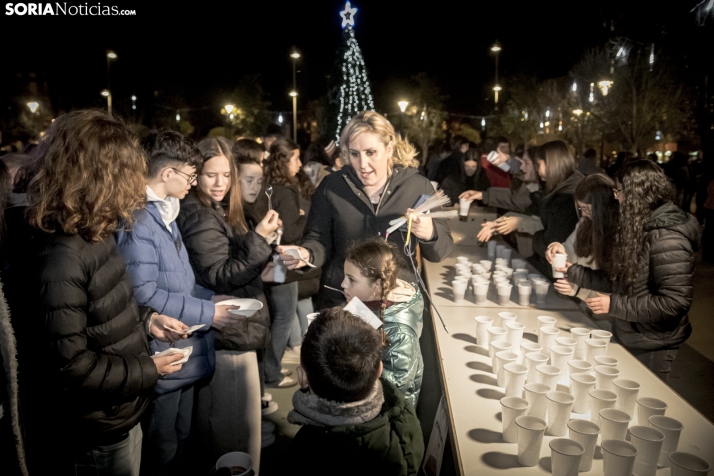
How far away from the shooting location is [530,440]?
1710mm

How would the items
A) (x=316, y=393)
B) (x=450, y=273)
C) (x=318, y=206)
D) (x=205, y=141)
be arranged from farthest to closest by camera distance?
(x=450, y=273) → (x=318, y=206) → (x=205, y=141) → (x=316, y=393)

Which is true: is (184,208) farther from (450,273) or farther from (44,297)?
(450,273)

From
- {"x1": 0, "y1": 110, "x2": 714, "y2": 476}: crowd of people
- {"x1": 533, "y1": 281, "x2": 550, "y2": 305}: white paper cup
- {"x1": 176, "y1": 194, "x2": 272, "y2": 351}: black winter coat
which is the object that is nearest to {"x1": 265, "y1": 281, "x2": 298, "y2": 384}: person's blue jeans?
{"x1": 0, "y1": 110, "x2": 714, "y2": 476}: crowd of people

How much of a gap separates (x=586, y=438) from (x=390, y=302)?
3.64ft

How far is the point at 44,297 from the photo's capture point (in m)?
1.70

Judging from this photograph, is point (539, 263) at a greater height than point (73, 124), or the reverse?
point (73, 124)

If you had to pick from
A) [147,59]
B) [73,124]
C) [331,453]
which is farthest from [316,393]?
[147,59]

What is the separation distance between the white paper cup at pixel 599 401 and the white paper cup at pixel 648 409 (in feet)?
0.29

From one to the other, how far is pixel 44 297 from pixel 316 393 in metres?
0.93

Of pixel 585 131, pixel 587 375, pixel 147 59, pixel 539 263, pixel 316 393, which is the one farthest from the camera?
pixel 147 59

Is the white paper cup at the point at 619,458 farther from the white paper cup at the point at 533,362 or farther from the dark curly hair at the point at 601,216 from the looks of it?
the dark curly hair at the point at 601,216

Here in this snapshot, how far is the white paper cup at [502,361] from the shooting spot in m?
2.29

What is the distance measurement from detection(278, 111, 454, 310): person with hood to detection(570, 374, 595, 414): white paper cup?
44.8 inches

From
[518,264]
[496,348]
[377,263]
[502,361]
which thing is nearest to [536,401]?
[502,361]
